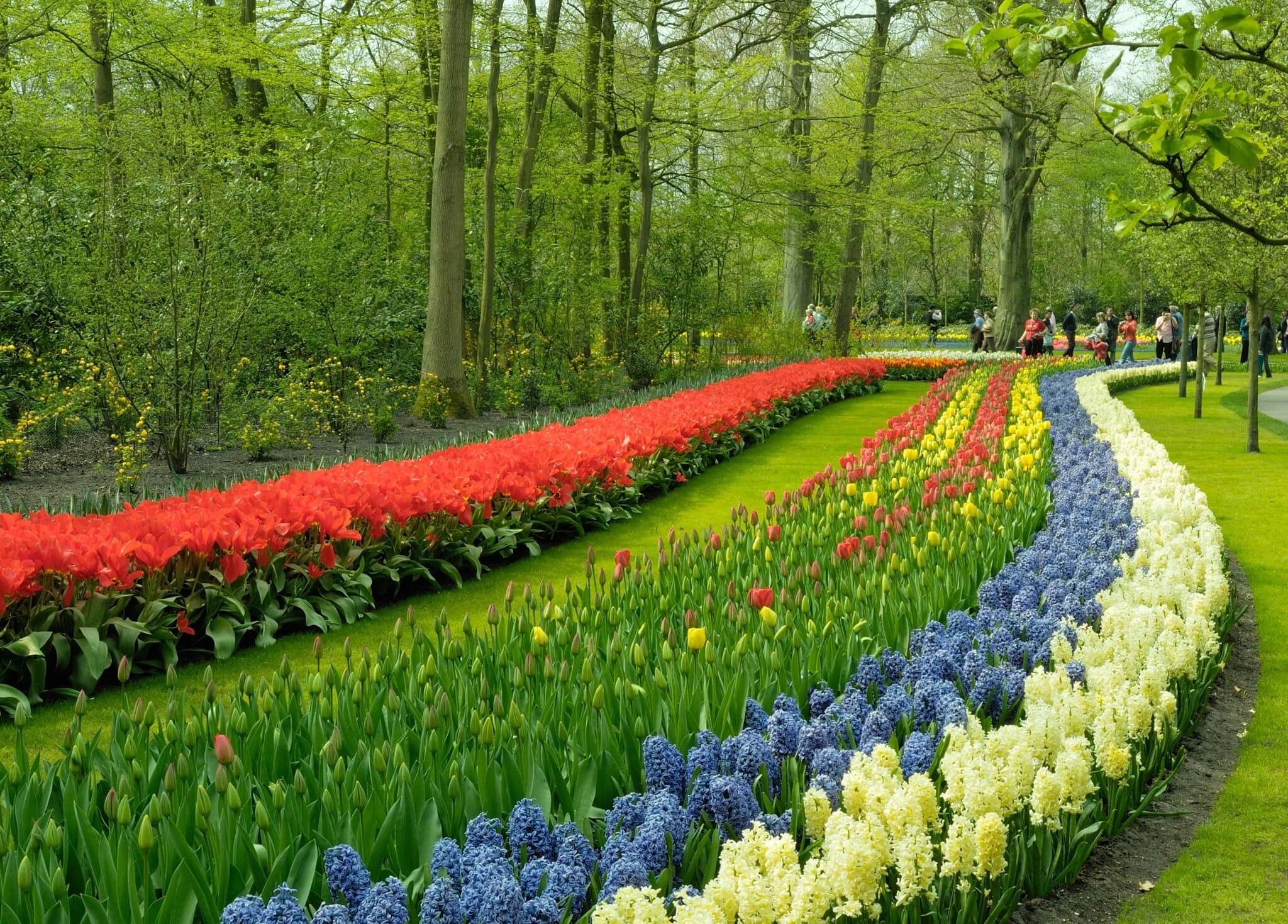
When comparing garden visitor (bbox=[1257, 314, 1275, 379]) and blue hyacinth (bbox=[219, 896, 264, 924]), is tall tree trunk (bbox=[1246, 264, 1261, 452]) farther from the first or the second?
blue hyacinth (bbox=[219, 896, 264, 924])

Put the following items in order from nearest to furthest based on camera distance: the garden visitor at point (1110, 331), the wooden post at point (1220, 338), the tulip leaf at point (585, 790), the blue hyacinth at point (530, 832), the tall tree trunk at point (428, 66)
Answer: the blue hyacinth at point (530, 832) → the tulip leaf at point (585, 790) → the tall tree trunk at point (428, 66) → the wooden post at point (1220, 338) → the garden visitor at point (1110, 331)

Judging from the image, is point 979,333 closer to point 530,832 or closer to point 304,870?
point 530,832

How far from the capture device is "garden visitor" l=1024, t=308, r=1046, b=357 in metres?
25.7

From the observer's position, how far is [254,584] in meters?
5.59

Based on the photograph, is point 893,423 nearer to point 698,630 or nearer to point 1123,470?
point 1123,470

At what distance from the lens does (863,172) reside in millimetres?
25609

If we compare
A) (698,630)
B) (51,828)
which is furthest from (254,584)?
(51,828)

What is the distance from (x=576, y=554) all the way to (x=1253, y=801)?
4.70 meters

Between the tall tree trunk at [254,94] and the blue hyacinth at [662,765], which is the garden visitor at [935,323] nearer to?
the tall tree trunk at [254,94]

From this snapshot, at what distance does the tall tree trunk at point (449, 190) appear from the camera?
38.5 ft

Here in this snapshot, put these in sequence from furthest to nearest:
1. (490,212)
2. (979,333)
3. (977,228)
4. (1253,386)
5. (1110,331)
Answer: (977,228), (979,333), (1110,331), (490,212), (1253,386)

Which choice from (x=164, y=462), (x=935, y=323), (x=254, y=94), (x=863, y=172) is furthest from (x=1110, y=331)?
(x=164, y=462)

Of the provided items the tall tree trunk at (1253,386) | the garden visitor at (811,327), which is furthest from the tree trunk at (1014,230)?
the tall tree trunk at (1253,386)

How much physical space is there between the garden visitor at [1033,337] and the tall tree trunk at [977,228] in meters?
6.78
